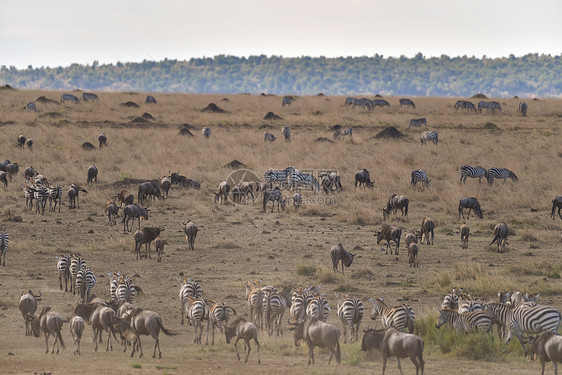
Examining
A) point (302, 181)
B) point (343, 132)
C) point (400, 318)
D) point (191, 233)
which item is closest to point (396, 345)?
point (400, 318)

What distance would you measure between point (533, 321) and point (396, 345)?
119 inches

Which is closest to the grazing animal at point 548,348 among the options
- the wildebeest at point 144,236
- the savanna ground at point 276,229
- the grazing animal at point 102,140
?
the savanna ground at point 276,229

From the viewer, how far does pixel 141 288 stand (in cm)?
2022

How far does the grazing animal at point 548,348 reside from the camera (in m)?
12.1

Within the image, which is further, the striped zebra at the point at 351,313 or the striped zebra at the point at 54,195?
the striped zebra at the point at 54,195

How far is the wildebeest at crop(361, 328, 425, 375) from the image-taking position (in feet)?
40.4

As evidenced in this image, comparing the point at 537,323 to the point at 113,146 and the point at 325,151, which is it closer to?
the point at 325,151

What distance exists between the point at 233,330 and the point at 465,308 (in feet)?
15.2

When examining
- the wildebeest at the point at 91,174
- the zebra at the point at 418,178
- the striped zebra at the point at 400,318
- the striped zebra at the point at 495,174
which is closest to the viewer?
the striped zebra at the point at 400,318

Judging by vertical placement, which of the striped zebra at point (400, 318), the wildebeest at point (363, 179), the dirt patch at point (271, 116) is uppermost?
the dirt patch at point (271, 116)

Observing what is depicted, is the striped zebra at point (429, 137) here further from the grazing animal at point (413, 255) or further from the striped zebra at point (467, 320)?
the striped zebra at point (467, 320)

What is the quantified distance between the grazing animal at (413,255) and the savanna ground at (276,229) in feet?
1.20

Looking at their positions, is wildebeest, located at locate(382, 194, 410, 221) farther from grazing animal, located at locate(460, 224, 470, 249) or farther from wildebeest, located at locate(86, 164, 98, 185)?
wildebeest, located at locate(86, 164, 98, 185)

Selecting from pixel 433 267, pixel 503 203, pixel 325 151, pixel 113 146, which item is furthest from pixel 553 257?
pixel 113 146
